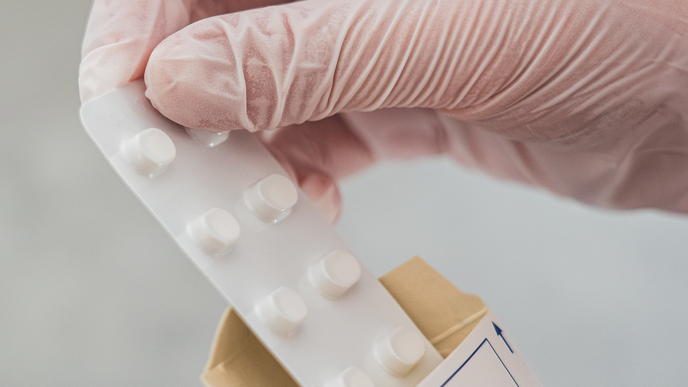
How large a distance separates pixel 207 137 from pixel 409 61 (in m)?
0.23

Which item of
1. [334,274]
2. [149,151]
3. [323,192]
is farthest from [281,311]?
[323,192]

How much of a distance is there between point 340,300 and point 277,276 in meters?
0.07

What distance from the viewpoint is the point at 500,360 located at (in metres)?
0.51

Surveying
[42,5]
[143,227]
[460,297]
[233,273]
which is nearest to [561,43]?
[460,297]

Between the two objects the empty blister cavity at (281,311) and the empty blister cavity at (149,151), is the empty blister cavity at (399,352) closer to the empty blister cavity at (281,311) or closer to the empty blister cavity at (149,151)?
the empty blister cavity at (281,311)

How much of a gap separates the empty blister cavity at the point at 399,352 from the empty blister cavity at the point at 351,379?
0.09 ft

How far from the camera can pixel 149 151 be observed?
20.3 inches

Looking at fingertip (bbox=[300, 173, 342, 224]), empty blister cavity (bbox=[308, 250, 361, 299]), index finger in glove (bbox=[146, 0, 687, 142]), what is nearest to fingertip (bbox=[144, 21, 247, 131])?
index finger in glove (bbox=[146, 0, 687, 142])

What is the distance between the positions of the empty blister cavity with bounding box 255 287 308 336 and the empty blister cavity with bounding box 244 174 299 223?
84 millimetres

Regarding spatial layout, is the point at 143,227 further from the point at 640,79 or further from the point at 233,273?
the point at 640,79

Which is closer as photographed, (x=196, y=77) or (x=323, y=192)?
(x=196, y=77)

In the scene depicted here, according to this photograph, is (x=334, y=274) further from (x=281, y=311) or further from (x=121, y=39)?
(x=121, y=39)

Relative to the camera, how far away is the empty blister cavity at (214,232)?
1.69 feet

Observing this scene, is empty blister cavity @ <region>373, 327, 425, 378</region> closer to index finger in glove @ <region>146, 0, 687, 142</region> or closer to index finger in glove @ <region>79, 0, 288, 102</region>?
index finger in glove @ <region>146, 0, 687, 142</region>
